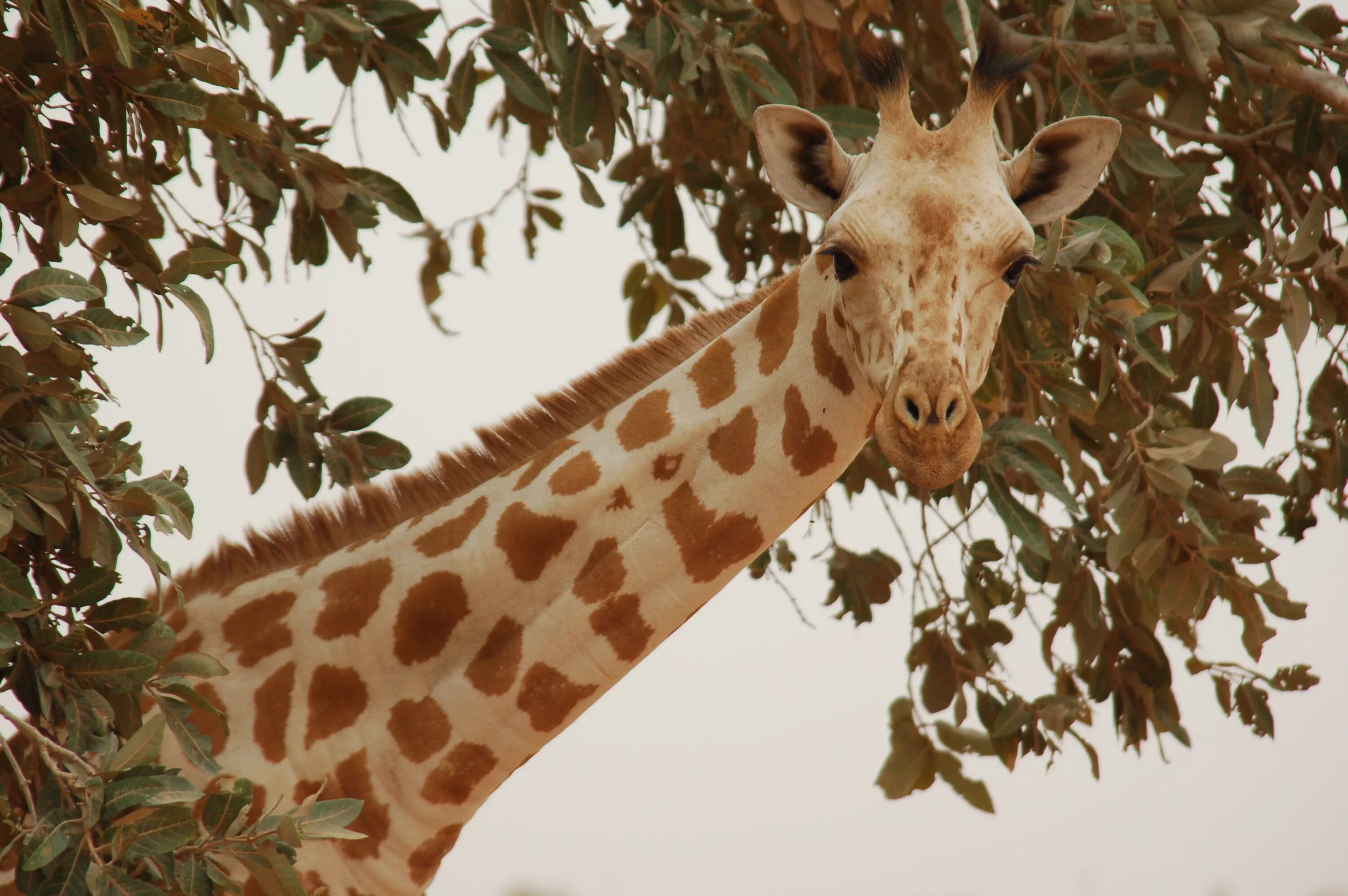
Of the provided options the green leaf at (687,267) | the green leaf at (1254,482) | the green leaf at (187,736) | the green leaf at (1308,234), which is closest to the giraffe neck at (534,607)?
the green leaf at (187,736)

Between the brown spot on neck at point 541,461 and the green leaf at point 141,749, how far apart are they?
1050mm

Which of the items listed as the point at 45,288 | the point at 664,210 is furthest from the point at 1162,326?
the point at 45,288

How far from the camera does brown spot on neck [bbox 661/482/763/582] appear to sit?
112 inches

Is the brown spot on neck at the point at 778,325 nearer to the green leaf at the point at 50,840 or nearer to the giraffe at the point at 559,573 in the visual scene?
the giraffe at the point at 559,573

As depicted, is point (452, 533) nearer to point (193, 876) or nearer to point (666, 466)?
point (666, 466)

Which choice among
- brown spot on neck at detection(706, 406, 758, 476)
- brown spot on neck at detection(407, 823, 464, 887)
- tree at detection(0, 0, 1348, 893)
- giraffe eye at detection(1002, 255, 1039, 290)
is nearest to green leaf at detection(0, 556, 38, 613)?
tree at detection(0, 0, 1348, 893)

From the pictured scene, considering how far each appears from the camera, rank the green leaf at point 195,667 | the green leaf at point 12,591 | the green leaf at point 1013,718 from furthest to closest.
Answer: the green leaf at point 1013,718
the green leaf at point 195,667
the green leaf at point 12,591

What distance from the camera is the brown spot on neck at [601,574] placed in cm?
285

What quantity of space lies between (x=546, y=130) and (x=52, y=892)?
3702mm

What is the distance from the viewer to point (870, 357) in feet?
8.51

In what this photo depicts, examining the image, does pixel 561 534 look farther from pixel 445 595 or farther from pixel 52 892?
pixel 52 892

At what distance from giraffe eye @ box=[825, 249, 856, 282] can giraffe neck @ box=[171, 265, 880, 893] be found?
191 millimetres

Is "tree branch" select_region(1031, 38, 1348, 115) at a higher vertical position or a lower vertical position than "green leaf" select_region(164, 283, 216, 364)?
higher

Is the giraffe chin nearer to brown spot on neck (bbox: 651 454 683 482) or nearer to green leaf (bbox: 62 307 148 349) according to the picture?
brown spot on neck (bbox: 651 454 683 482)
